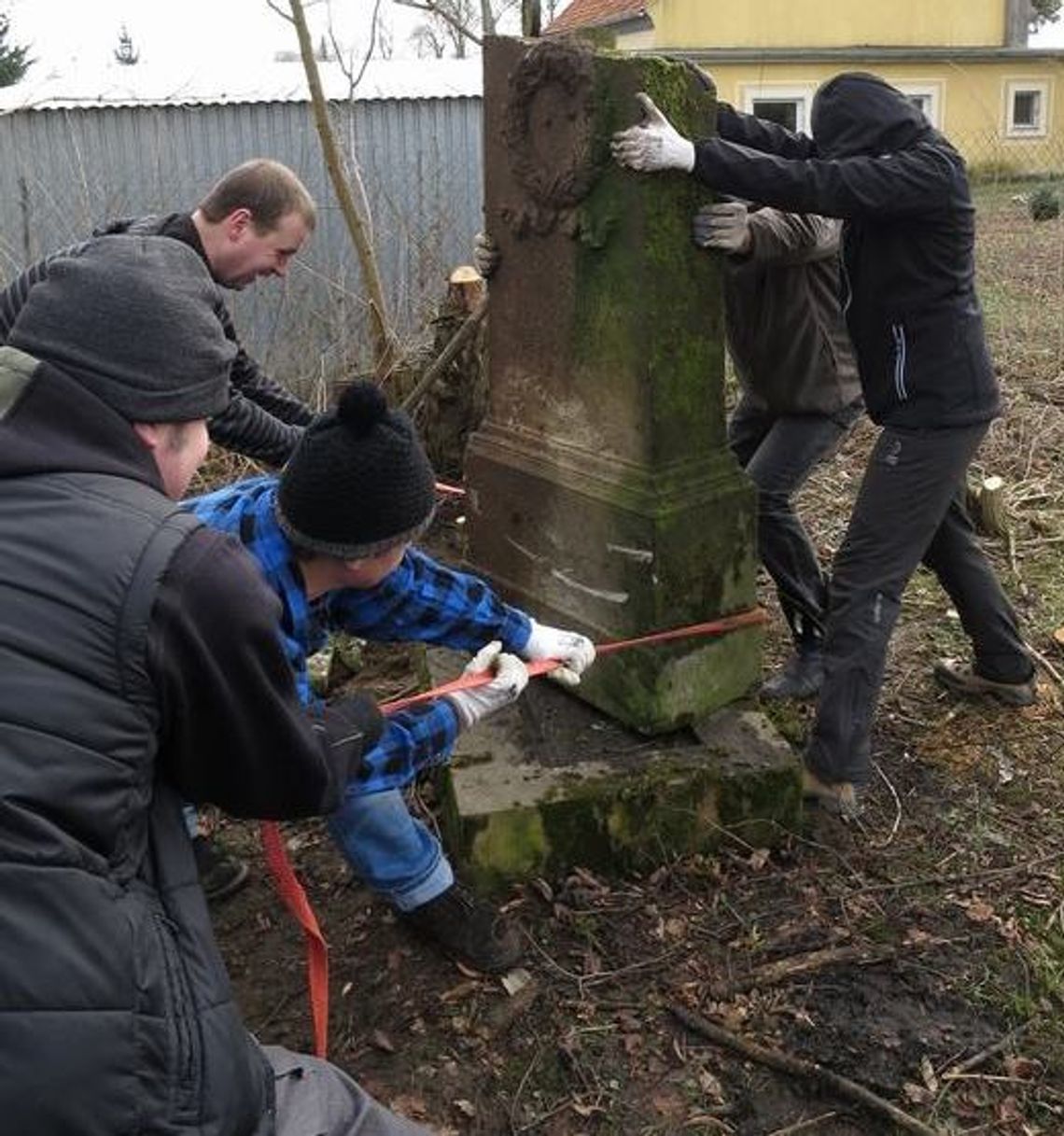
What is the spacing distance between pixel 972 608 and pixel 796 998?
1.70 meters

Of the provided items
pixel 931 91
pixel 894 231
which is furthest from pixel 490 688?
pixel 931 91

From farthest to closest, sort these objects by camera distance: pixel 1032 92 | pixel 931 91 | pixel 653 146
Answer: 1. pixel 1032 92
2. pixel 931 91
3. pixel 653 146

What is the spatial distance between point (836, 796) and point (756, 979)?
29.7 inches

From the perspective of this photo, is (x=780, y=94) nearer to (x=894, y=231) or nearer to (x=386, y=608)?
(x=894, y=231)

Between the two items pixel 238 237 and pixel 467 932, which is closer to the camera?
pixel 467 932

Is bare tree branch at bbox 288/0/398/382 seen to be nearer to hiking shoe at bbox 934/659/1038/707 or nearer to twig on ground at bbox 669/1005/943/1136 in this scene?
hiking shoe at bbox 934/659/1038/707

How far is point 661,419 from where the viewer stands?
10.5 ft

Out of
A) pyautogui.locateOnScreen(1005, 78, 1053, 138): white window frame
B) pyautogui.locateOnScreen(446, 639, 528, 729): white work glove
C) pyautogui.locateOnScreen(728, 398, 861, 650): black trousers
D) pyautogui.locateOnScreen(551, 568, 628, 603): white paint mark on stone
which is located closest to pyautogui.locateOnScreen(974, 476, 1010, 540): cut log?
pyautogui.locateOnScreen(728, 398, 861, 650): black trousers

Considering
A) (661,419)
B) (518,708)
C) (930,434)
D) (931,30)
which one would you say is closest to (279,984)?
(518,708)

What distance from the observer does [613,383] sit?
10.7 ft

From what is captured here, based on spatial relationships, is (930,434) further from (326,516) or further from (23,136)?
(23,136)

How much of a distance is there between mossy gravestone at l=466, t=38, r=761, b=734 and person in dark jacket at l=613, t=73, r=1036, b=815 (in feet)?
0.56

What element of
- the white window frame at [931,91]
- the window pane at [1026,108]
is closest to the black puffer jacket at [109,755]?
the white window frame at [931,91]

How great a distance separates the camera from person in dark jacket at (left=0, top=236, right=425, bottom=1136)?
130 cm
